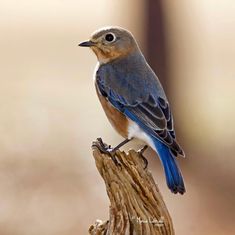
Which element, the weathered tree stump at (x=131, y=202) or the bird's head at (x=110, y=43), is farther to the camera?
the bird's head at (x=110, y=43)

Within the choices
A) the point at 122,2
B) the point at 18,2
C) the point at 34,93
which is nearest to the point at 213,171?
the point at 34,93

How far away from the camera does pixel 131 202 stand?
7.05 meters

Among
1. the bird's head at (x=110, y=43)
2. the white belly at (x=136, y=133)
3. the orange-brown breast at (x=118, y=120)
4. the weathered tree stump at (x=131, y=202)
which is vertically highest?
the bird's head at (x=110, y=43)

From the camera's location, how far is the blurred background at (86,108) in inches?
468

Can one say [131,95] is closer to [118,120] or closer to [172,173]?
[118,120]

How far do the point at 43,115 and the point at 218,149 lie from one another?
256 centimetres

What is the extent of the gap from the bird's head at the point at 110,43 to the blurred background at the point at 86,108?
278 centimetres

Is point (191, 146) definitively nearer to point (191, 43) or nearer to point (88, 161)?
point (88, 161)

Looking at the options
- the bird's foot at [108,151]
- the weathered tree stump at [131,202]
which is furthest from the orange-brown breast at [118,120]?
the weathered tree stump at [131,202]

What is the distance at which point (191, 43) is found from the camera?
18312 mm

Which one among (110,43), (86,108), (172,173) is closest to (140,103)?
(110,43)

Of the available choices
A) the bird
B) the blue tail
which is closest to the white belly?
the bird

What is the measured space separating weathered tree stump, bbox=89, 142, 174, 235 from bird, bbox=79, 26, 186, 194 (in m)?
0.62

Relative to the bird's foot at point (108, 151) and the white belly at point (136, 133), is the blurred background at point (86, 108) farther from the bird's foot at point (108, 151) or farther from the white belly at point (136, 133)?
the bird's foot at point (108, 151)
